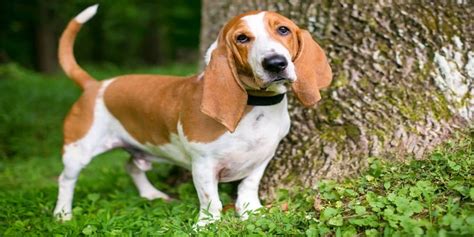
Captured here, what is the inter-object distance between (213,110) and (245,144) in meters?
0.44

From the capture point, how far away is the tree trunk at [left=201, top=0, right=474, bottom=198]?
4285 millimetres

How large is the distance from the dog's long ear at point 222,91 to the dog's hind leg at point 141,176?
1679 mm

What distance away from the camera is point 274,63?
11.4 feet

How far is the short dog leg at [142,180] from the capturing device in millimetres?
5266

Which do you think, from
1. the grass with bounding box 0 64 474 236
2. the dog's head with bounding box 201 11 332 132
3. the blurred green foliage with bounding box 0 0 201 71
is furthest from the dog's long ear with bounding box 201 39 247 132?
the blurred green foliage with bounding box 0 0 201 71

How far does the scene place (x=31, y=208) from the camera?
5094mm

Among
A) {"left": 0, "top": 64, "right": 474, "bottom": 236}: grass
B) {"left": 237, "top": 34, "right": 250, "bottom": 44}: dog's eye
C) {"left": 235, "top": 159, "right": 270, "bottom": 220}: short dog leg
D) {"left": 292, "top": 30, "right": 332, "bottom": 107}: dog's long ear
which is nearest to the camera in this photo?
{"left": 0, "top": 64, "right": 474, "bottom": 236}: grass

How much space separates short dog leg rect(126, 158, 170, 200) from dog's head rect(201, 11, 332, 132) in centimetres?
173

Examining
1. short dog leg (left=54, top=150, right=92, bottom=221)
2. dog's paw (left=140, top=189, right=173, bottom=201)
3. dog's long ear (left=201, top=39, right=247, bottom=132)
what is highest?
dog's long ear (left=201, top=39, right=247, bottom=132)

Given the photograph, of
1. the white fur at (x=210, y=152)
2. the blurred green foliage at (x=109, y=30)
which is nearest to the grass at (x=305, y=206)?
the white fur at (x=210, y=152)

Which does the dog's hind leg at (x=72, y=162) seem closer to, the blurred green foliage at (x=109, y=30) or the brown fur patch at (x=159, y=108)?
the brown fur patch at (x=159, y=108)

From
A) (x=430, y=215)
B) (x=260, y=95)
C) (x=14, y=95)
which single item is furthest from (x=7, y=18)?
(x=430, y=215)

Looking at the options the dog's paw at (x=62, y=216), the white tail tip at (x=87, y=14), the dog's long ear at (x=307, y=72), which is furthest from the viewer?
the white tail tip at (x=87, y=14)

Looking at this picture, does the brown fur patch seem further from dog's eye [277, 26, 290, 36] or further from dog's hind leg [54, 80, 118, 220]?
dog's eye [277, 26, 290, 36]
